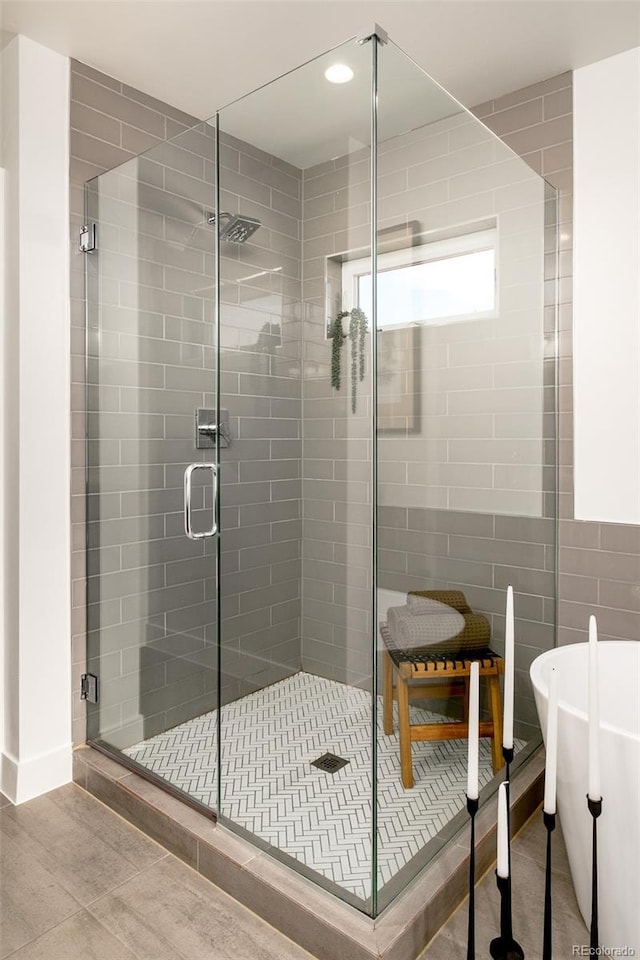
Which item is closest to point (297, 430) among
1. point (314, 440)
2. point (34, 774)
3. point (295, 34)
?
point (314, 440)

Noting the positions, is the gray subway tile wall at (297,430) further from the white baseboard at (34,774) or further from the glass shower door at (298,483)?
the white baseboard at (34,774)

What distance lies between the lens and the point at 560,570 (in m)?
2.57

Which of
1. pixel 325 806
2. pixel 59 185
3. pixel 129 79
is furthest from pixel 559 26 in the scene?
pixel 325 806

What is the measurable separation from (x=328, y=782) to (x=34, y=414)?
64.0 inches

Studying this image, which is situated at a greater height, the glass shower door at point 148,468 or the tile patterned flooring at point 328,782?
the glass shower door at point 148,468

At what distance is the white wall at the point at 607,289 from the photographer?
2354 millimetres

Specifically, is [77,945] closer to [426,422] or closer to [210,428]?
[210,428]

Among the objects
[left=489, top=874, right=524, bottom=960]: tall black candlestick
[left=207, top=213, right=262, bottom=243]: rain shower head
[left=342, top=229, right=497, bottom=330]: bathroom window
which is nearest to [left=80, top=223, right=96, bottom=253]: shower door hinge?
[left=207, top=213, right=262, bottom=243]: rain shower head

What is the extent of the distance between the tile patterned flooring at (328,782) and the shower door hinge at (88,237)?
1805 mm

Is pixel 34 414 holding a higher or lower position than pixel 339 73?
lower

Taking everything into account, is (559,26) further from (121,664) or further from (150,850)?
(150,850)

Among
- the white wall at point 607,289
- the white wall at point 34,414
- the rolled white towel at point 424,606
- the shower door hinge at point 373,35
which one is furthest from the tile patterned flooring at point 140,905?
the shower door hinge at point 373,35

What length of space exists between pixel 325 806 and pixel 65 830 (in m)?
1.00

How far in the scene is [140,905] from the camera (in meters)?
1.75
